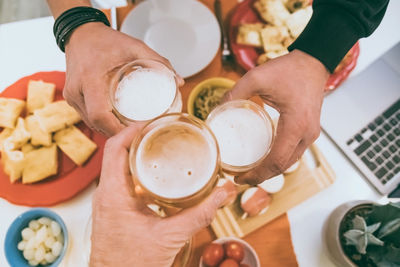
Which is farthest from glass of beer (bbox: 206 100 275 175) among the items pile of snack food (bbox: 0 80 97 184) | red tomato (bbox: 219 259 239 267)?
pile of snack food (bbox: 0 80 97 184)

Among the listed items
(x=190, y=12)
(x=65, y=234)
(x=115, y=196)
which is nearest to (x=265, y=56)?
(x=190, y=12)

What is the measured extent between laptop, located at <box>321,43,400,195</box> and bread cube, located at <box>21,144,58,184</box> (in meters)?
1.06

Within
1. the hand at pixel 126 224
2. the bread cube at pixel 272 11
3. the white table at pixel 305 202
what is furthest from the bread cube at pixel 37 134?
the bread cube at pixel 272 11

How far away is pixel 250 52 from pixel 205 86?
10.2 inches

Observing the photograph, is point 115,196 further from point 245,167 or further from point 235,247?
point 235,247

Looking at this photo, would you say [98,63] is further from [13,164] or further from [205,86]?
[13,164]

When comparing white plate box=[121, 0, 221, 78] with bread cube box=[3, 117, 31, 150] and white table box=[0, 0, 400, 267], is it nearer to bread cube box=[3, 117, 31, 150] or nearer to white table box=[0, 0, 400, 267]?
white table box=[0, 0, 400, 267]

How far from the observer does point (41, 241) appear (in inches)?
39.2

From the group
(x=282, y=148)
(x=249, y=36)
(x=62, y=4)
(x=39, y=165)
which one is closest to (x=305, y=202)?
(x=282, y=148)

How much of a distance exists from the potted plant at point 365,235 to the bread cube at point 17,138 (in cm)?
115

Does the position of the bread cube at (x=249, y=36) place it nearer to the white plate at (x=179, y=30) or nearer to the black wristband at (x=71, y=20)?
the white plate at (x=179, y=30)

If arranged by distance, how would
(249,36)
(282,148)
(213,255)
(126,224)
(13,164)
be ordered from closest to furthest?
(126,224)
(282,148)
(213,255)
(13,164)
(249,36)

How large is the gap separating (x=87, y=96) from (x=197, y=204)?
44 cm

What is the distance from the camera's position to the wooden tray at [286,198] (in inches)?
41.9
